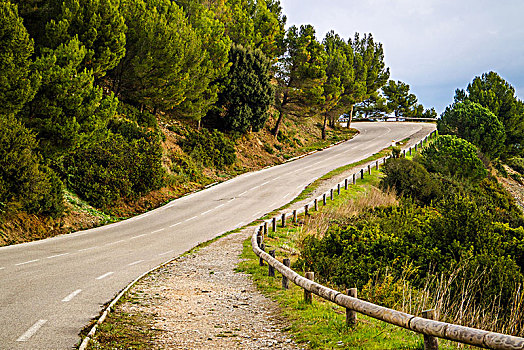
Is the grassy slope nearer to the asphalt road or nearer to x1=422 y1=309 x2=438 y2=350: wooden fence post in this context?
the asphalt road

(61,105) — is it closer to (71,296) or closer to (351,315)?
(71,296)

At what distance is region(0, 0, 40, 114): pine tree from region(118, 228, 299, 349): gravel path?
9508 millimetres

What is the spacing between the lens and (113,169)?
24844 mm

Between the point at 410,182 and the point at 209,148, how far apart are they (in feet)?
52.4

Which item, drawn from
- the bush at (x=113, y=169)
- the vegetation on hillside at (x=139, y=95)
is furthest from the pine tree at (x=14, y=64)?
the bush at (x=113, y=169)

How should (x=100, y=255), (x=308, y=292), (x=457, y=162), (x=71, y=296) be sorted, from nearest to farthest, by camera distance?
(x=308, y=292) < (x=71, y=296) < (x=100, y=255) < (x=457, y=162)

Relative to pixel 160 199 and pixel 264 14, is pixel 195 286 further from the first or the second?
pixel 264 14

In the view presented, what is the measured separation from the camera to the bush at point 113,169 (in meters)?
23.5

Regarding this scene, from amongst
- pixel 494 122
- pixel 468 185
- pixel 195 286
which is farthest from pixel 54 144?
pixel 494 122

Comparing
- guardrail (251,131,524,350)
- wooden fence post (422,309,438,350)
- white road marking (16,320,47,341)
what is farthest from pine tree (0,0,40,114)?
wooden fence post (422,309,438,350)

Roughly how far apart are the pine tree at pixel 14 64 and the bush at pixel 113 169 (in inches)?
168

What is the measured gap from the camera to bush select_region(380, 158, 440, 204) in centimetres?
3052

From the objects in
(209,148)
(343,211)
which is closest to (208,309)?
(343,211)

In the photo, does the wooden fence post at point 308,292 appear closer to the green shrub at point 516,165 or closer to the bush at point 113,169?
the bush at point 113,169
